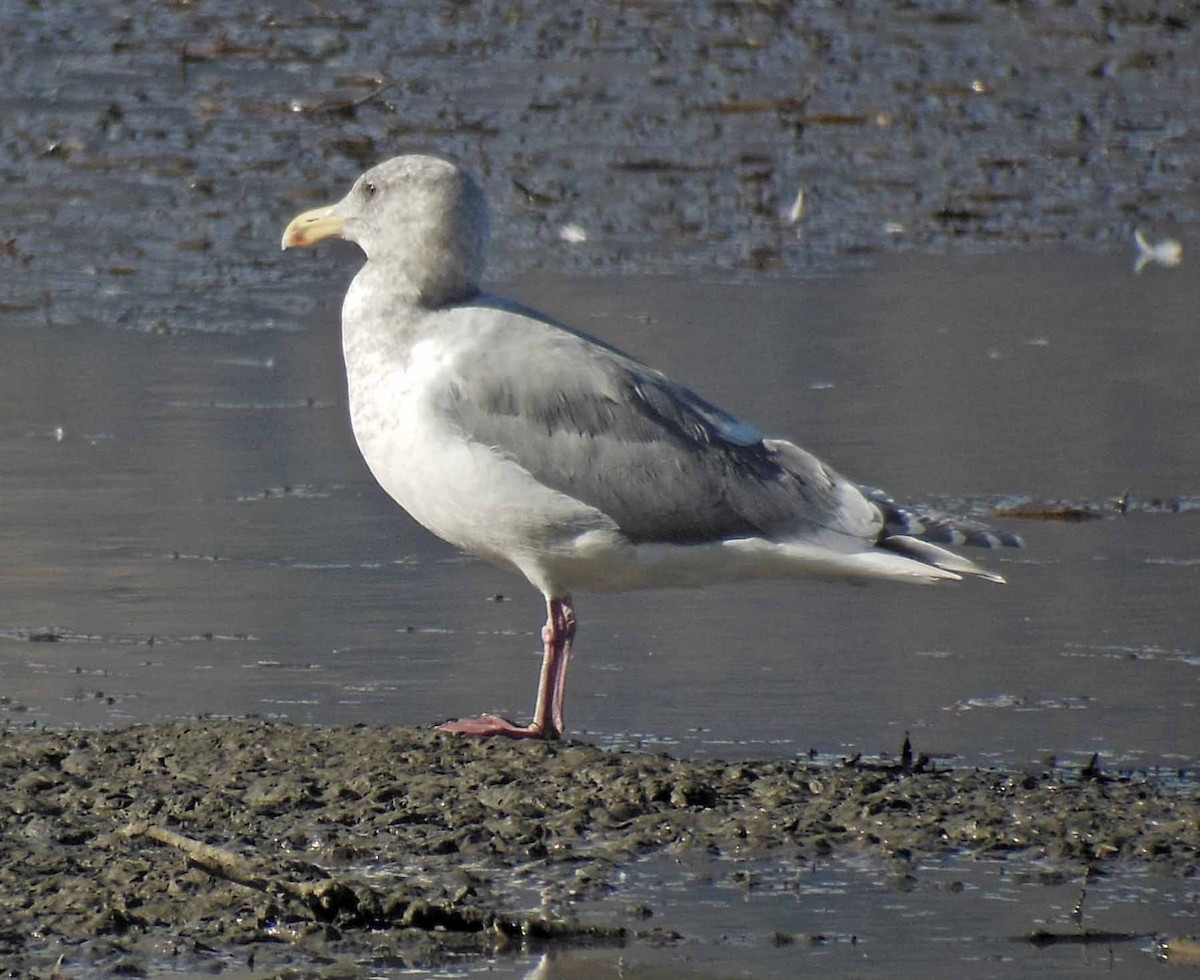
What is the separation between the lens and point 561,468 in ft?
20.1

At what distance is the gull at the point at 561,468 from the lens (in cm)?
606

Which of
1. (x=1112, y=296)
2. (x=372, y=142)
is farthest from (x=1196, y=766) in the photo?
(x=372, y=142)

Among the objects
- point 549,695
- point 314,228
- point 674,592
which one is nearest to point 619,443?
point 549,695

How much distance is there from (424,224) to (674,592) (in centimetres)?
151

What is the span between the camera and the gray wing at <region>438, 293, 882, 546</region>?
6090 mm

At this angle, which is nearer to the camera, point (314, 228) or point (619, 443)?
point (619, 443)

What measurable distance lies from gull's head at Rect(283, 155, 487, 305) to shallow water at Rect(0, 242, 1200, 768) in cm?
101

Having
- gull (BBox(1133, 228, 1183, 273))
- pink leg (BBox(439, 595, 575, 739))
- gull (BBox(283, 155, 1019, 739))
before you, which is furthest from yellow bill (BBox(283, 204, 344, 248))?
gull (BBox(1133, 228, 1183, 273))

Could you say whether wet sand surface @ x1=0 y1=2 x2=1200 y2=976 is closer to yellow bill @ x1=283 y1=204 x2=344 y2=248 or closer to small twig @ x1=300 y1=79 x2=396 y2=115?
small twig @ x1=300 y1=79 x2=396 y2=115

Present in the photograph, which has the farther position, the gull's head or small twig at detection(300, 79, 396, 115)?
small twig at detection(300, 79, 396, 115)

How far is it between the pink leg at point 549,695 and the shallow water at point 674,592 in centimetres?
14

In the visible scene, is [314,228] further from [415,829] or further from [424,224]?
[415,829]

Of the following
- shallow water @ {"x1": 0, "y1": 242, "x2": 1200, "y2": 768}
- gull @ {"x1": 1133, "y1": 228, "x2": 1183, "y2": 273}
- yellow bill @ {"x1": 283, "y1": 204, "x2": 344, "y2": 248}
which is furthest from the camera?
gull @ {"x1": 1133, "y1": 228, "x2": 1183, "y2": 273}

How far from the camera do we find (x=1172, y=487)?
8.40 metres
